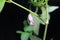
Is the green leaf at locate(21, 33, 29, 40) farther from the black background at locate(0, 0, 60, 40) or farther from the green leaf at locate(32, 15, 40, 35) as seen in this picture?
the black background at locate(0, 0, 60, 40)

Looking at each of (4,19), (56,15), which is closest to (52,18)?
(56,15)

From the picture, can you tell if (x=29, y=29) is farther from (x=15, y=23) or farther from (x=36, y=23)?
(x=15, y=23)

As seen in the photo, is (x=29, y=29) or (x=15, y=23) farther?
(x=15, y=23)

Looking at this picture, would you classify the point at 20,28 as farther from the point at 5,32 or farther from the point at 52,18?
the point at 52,18

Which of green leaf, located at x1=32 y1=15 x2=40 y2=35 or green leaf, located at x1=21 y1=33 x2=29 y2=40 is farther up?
green leaf, located at x1=32 y1=15 x2=40 y2=35

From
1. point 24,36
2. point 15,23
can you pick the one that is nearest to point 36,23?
Result: point 24,36

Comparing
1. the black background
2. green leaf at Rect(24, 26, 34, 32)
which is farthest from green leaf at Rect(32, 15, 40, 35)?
the black background

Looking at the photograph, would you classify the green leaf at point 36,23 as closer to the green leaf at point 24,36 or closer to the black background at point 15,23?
the green leaf at point 24,36

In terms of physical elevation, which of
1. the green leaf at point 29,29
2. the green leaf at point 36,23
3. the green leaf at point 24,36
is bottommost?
the green leaf at point 24,36

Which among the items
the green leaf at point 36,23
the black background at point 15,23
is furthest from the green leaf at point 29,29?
the black background at point 15,23

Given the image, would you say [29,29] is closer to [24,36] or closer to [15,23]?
[24,36]

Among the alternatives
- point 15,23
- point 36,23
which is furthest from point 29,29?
point 15,23

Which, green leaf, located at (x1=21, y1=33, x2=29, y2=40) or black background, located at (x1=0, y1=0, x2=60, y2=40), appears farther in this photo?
black background, located at (x1=0, y1=0, x2=60, y2=40)
